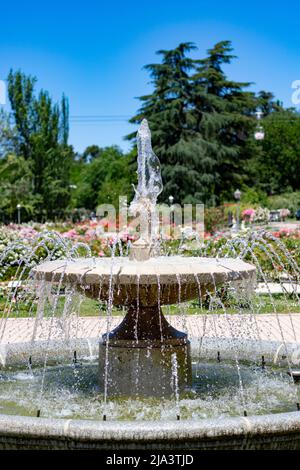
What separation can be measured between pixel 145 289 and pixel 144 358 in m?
0.61

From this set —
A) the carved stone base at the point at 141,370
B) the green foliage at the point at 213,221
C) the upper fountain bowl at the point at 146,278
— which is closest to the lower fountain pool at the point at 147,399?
the carved stone base at the point at 141,370

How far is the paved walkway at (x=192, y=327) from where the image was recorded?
9727mm

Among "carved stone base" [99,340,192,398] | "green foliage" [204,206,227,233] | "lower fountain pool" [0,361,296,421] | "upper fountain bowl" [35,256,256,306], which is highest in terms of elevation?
"upper fountain bowl" [35,256,256,306]

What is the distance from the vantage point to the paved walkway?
31.9 feet

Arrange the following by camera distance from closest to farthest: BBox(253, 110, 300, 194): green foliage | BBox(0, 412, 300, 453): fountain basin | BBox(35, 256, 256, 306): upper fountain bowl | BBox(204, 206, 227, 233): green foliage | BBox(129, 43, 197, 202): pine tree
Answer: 1. BBox(0, 412, 300, 453): fountain basin
2. BBox(35, 256, 256, 306): upper fountain bowl
3. BBox(204, 206, 227, 233): green foliage
4. BBox(129, 43, 197, 202): pine tree
5. BBox(253, 110, 300, 194): green foliage

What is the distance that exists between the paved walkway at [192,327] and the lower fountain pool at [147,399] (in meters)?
2.48

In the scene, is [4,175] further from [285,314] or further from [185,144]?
[285,314]

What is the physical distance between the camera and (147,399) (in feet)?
18.5

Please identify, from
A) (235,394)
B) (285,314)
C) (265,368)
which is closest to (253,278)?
(235,394)

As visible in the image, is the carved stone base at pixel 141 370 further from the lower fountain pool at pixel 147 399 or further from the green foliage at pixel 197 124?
the green foliage at pixel 197 124

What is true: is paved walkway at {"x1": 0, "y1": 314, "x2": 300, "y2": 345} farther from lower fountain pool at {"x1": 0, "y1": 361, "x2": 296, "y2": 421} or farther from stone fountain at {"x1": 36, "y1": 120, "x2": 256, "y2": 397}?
stone fountain at {"x1": 36, "y1": 120, "x2": 256, "y2": 397}

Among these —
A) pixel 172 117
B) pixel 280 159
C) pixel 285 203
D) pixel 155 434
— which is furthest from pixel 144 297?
pixel 280 159

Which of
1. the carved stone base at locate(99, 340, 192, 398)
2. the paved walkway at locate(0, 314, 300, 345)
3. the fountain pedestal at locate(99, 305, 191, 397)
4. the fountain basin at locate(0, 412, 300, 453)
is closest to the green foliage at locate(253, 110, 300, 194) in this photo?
the paved walkway at locate(0, 314, 300, 345)

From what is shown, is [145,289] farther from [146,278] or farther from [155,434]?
[155,434]
